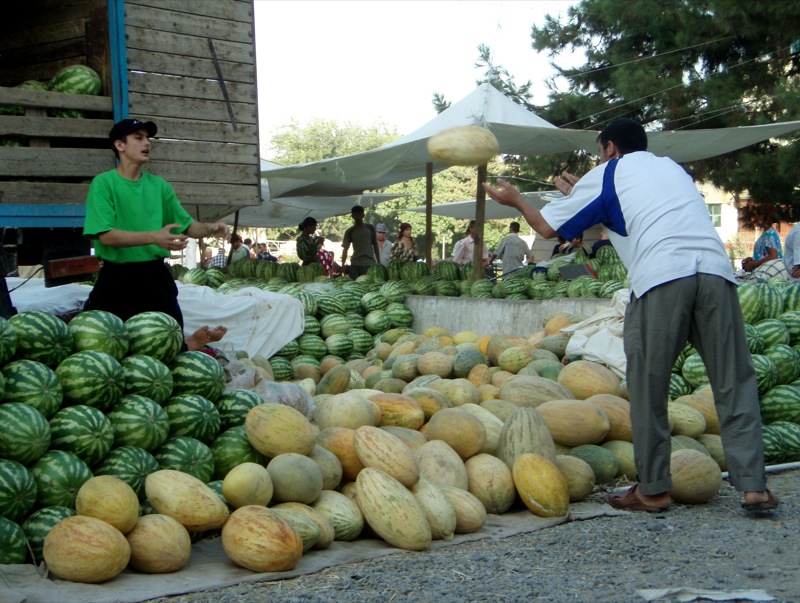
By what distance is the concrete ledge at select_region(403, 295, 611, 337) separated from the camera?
9.23 meters

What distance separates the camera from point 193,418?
420 centimetres

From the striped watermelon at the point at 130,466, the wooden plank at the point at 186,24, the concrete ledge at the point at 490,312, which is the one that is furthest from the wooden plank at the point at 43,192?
the concrete ledge at the point at 490,312

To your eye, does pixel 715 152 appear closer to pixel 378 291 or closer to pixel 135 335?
pixel 378 291

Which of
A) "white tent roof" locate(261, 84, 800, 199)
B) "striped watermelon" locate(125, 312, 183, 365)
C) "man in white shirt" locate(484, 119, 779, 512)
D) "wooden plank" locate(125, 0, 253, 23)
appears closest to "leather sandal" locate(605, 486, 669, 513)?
"man in white shirt" locate(484, 119, 779, 512)

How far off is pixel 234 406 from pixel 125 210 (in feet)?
5.01

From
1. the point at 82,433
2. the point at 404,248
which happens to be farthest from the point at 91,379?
the point at 404,248

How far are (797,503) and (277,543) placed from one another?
2833 millimetres

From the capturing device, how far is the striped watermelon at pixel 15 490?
3424 millimetres

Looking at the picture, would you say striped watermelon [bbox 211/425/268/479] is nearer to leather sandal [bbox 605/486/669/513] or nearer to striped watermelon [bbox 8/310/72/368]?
striped watermelon [bbox 8/310/72/368]

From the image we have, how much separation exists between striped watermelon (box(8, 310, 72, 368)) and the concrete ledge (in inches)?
222

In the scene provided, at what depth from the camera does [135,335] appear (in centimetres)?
437

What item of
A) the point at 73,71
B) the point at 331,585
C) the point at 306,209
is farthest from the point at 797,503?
the point at 306,209

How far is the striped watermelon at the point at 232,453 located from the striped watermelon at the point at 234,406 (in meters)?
0.15

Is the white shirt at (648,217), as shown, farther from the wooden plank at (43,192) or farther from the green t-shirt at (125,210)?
the wooden plank at (43,192)
